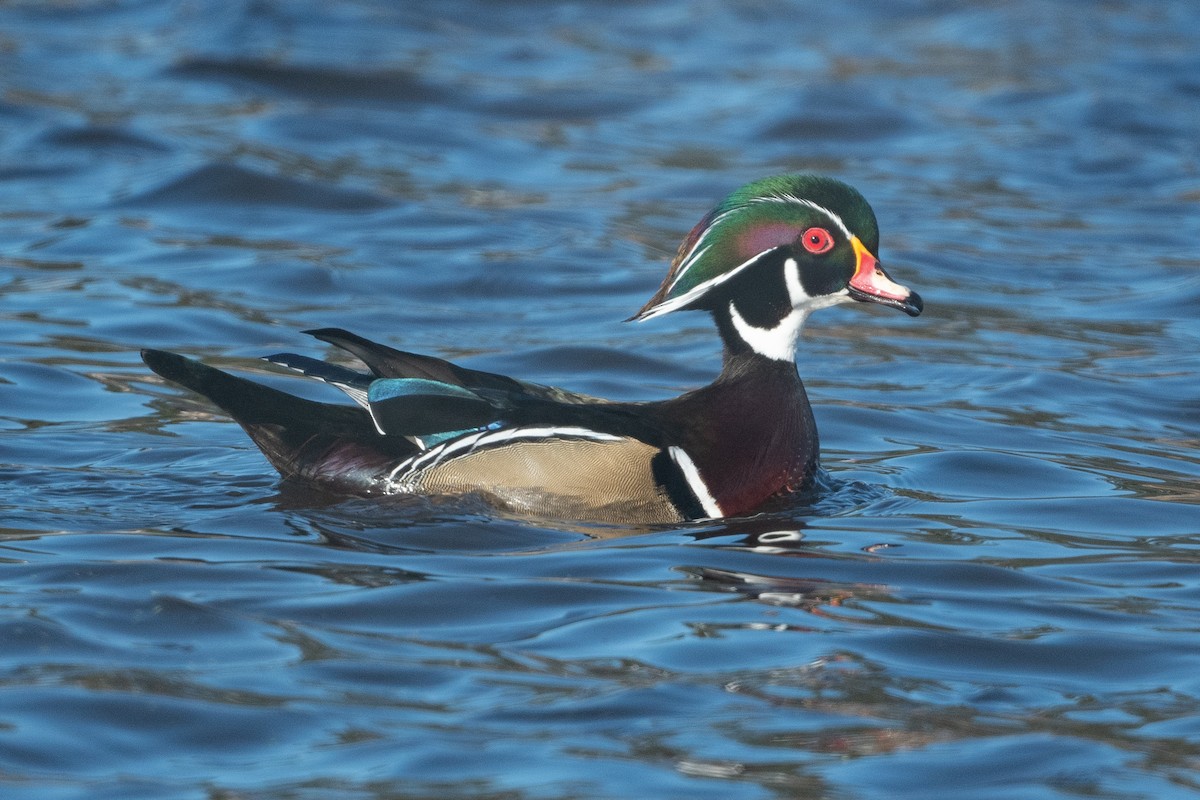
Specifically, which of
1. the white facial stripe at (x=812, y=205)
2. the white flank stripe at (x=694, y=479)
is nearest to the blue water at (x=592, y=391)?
the white flank stripe at (x=694, y=479)

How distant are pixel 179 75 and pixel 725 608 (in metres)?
11.9

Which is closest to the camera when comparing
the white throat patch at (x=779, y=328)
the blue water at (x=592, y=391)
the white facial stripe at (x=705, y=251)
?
the blue water at (x=592, y=391)

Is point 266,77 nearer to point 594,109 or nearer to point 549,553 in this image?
point 594,109

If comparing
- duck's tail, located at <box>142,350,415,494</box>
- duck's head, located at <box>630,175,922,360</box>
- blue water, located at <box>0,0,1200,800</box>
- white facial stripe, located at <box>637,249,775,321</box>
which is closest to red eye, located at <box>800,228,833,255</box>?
duck's head, located at <box>630,175,922,360</box>

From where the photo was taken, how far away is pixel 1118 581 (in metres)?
6.61

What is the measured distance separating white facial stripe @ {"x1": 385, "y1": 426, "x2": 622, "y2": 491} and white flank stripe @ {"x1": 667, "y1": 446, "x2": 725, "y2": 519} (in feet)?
0.86

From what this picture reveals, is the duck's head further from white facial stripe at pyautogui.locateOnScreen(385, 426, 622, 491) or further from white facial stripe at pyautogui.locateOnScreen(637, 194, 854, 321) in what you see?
white facial stripe at pyautogui.locateOnScreen(385, 426, 622, 491)

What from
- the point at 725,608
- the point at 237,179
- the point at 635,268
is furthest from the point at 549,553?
the point at 237,179

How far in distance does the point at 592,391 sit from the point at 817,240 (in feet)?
8.66

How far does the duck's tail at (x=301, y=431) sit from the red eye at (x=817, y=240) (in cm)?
172

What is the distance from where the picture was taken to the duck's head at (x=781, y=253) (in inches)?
283

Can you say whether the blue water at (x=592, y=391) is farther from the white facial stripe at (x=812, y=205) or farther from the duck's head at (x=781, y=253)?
the white facial stripe at (x=812, y=205)

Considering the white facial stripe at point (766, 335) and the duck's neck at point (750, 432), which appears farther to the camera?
the white facial stripe at point (766, 335)

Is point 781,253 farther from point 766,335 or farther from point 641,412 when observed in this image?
point 641,412
